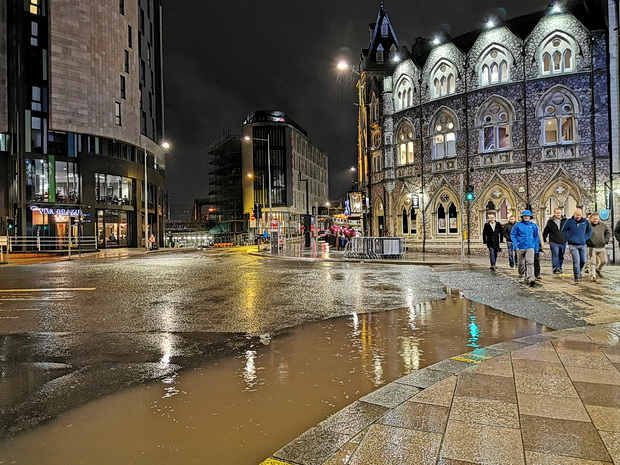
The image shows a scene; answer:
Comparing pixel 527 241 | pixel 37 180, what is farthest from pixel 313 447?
pixel 37 180

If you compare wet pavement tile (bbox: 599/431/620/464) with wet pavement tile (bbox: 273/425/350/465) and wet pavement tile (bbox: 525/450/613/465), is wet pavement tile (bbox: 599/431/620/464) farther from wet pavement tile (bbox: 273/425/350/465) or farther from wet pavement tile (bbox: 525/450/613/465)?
wet pavement tile (bbox: 273/425/350/465)

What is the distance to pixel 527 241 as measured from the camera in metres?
11.9

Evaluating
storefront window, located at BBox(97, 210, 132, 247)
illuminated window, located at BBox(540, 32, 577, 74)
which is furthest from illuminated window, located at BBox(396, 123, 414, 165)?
storefront window, located at BBox(97, 210, 132, 247)

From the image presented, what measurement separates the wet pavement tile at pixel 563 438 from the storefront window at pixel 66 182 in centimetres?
4621

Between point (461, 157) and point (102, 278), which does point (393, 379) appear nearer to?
point (102, 278)

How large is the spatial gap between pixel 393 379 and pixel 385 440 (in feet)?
5.39

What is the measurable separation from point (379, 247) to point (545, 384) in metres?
19.1

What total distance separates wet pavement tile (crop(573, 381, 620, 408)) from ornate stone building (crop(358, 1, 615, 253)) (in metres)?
18.6

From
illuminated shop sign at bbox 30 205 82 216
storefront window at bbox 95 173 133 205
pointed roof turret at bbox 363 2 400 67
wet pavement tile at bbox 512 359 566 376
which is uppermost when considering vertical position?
pointed roof turret at bbox 363 2 400 67

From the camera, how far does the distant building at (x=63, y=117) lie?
133 feet

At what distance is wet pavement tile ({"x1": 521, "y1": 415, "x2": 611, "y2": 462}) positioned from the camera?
304 centimetres

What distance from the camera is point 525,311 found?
851cm

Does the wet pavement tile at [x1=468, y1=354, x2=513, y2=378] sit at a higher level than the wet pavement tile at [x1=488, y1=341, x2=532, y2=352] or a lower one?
higher

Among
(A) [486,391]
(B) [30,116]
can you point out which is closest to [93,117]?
(B) [30,116]
